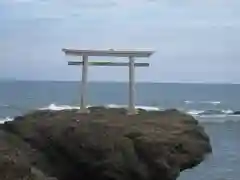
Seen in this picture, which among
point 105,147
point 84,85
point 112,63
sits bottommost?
point 105,147

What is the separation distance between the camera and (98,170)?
49.6 feet

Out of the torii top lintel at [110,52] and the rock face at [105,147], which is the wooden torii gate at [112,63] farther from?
the rock face at [105,147]

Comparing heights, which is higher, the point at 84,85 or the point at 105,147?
the point at 84,85

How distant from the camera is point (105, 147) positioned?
14.9 m

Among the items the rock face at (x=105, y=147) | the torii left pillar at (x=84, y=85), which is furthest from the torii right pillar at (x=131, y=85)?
the rock face at (x=105, y=147)

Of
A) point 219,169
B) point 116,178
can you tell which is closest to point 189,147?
point 116,178

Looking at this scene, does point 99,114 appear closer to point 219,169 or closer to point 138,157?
point 138,157

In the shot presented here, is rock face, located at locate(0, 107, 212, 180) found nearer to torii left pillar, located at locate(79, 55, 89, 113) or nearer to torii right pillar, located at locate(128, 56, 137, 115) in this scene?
torii left pillar, located at locate(79, 55, 89, 113)

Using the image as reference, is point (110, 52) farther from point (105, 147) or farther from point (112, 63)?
point (105, 147)

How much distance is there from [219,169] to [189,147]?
19.4 m

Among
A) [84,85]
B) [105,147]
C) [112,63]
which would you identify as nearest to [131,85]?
[112,63]

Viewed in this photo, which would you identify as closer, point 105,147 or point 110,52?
point 105,147

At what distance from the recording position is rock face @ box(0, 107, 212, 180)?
49.2ft

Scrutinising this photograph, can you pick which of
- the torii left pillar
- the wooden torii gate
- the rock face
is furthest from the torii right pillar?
the rock face
